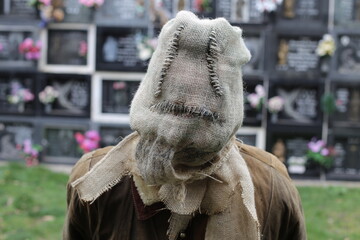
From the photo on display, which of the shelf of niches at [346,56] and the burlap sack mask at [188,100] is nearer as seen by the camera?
the burlap sack mask at [188,100]

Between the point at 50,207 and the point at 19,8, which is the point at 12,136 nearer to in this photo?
the point at 19,8

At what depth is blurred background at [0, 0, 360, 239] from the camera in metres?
4.23

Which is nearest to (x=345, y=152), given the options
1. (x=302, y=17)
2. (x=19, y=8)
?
(x=302, y=17)

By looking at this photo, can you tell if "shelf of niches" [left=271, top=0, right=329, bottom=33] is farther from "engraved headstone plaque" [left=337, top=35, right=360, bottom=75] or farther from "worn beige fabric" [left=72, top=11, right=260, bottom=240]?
"worn beige fabric" [left=72, top=11, right=260, bottom=240]

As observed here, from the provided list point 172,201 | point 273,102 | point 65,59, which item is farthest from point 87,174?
point 65,59

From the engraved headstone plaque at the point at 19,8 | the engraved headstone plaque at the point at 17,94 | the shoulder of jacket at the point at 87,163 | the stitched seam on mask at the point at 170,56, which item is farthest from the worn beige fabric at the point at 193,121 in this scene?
the engraved headstone plaque at the point at 19,8

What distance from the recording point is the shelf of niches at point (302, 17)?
423 centimetres

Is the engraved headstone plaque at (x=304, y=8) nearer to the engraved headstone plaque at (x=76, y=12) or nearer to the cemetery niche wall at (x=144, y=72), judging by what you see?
the cemetery niche wall at (x=144, y=72)

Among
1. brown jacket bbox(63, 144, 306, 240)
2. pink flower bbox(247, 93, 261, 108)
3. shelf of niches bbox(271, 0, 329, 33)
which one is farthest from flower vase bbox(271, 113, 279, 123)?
brown jacket bbox(63, 144, 306, 240)

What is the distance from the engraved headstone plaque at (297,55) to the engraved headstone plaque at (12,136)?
91.7 inches

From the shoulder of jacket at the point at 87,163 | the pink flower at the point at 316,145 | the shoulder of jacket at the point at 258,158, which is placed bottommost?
the pink flower at the point at 316,145

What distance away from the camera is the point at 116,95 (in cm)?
441

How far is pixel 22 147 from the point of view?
4.43 meters

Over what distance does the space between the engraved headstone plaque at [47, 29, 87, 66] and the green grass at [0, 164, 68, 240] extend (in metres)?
1.00
